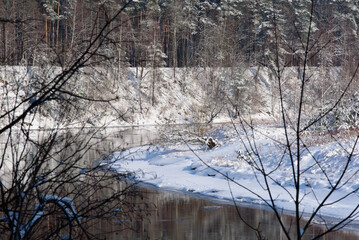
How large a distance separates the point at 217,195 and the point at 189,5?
145ft

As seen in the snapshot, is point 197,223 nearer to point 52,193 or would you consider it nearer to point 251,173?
point 251,173

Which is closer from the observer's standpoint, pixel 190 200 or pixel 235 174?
pixel 190 200

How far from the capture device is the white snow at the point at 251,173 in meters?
11.0

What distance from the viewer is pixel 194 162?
16.2 meters

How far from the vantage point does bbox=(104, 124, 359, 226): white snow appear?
11.0 meters

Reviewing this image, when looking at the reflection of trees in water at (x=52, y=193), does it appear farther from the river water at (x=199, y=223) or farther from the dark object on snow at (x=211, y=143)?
the dark object on snow at (x=211, y=143)

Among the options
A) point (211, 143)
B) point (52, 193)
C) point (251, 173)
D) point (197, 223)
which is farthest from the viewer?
point (211, 143)

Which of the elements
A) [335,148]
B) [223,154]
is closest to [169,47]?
[223,154]

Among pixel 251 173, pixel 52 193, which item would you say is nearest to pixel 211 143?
pixel 251 173

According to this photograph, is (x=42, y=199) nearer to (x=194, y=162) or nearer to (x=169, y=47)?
(x=194, y=162)

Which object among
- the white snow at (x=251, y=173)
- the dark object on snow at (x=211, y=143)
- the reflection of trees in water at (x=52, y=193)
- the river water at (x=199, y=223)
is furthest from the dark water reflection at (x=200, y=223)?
the dark object on snow at (x=211, y=143)

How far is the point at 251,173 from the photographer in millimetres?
13367

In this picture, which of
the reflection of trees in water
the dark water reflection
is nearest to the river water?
the dark water reflection

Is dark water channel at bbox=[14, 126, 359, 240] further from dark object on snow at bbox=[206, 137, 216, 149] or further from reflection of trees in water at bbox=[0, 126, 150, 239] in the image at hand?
dark object on snow at bbox=[206, 137, 216, 149]
